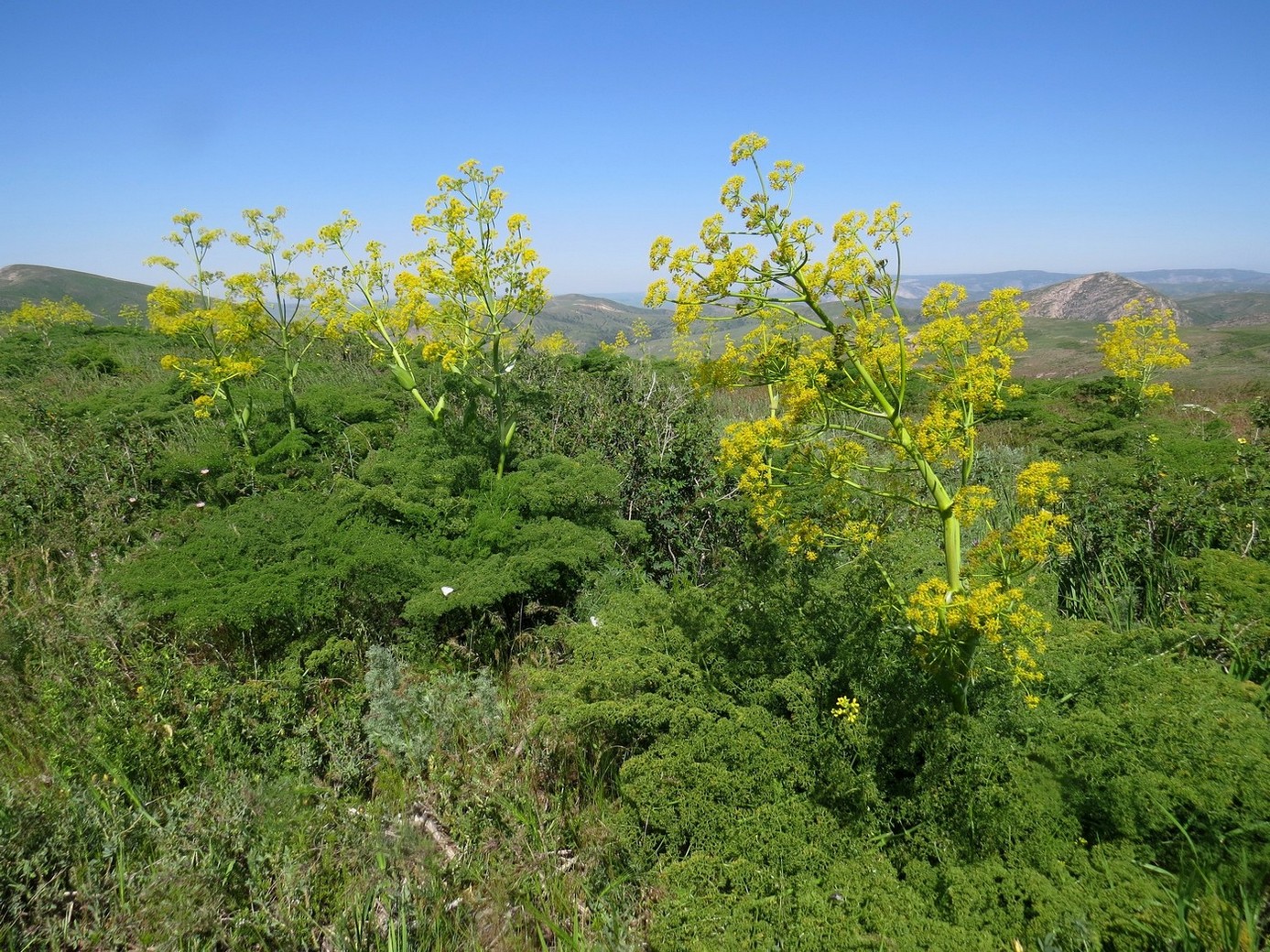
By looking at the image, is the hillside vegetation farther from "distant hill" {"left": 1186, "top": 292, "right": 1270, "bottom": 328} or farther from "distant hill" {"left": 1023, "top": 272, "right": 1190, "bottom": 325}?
"distant hill" {"left": 1186, "top": 292, "right": 1270, "bottom": 328}

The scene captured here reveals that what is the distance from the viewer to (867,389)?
2.22 m

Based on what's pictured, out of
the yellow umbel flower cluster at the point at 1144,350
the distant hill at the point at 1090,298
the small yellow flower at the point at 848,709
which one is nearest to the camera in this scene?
the small yellow flower at the point at 848,709

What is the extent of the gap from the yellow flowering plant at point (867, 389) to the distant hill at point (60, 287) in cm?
10282

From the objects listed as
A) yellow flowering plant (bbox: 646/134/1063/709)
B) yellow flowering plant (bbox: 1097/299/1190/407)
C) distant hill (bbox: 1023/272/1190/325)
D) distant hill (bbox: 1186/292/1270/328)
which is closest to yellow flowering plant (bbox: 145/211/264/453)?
yellow flowering plant (bbox: 646/134/1063/709)

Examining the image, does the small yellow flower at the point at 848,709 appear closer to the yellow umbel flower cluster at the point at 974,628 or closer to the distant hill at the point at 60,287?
the yellow umbel flower cluster at the point at 974,628

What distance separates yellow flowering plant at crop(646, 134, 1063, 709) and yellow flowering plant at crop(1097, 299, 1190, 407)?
7973 millimetres

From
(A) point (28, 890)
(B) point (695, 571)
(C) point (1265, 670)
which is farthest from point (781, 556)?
(A) point (28, 890)

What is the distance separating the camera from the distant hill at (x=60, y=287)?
3410 inches

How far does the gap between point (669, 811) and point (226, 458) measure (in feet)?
16.6

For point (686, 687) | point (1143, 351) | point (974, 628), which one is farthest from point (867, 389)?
point (1143, 351)

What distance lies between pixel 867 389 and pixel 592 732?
1.96 m

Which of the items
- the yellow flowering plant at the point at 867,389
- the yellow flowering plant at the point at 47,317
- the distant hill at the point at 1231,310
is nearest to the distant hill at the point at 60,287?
the yellow flowering plant at the point at 47,317

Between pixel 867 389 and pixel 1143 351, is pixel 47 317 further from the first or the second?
pixel 1143 351

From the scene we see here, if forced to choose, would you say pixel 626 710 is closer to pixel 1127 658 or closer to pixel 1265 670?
pixel 1127 658
